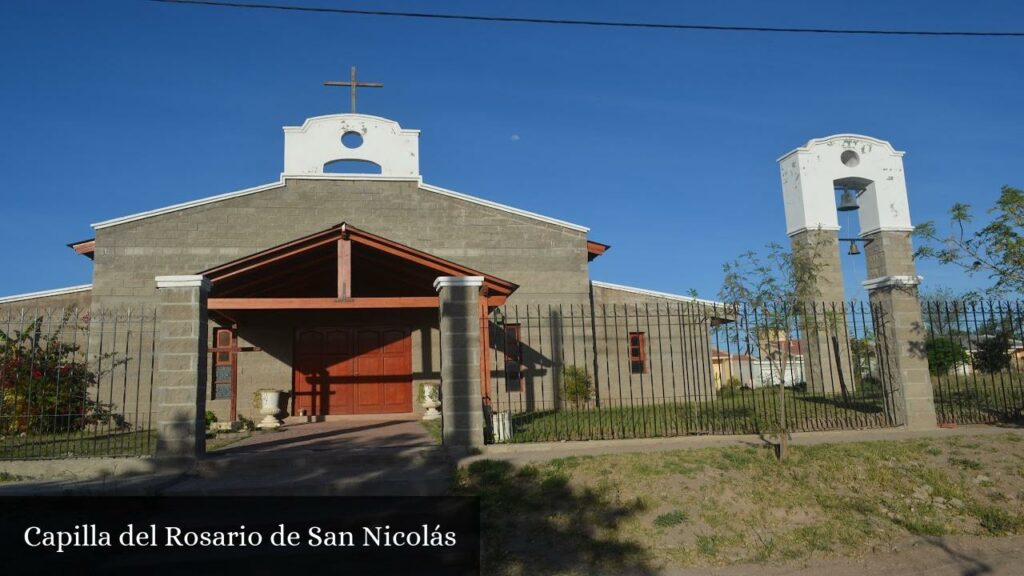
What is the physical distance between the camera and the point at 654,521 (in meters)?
7.45

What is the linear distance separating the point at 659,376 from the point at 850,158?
7.93 m

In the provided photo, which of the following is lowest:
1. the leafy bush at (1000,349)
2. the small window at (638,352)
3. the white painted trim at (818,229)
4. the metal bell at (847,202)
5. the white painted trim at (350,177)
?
the leafy bush at (1000,349)

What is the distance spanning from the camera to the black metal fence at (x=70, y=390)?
1109 cm

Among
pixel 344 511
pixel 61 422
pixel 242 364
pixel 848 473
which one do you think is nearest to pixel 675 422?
pixel 848 473

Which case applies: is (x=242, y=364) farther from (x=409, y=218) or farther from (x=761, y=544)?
(x=761, y=544)

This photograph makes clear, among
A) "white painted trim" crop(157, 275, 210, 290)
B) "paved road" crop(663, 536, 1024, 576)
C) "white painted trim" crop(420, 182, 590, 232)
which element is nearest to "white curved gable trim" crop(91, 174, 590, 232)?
"white painted trim" crop(420, 182, 590, 232)

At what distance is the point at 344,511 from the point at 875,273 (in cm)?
1597

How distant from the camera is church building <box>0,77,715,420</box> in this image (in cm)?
1612

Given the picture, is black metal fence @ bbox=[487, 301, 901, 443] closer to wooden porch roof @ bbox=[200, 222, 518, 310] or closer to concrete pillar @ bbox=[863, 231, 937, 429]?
concrete pillar @ bbox=[863, 231, 937, 429]

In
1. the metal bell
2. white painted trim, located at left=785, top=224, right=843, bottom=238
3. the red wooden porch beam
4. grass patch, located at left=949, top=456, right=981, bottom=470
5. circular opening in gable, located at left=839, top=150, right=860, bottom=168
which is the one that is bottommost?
grass patch, located at left=949, top=456, right=981, bottom=470

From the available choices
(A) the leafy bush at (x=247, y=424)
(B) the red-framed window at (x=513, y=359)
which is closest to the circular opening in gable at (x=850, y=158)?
(B) the red-framed window at (x=513, y=359)

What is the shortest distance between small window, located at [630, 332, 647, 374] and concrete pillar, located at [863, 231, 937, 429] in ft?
23.3

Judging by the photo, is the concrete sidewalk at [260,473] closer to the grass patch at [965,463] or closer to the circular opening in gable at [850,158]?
the grass patch at [965,463]

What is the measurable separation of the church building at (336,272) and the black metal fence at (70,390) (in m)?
1.25
